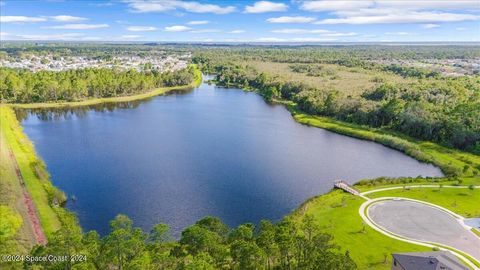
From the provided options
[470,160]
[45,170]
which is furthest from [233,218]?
[470,160]

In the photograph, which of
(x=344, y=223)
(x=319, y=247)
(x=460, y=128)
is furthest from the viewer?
(x=460, y=128)

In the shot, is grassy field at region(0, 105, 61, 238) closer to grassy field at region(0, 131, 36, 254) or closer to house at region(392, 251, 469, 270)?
grassy field at region(0, 131, 36, 254)

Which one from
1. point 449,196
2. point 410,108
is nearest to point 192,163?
point 449,196

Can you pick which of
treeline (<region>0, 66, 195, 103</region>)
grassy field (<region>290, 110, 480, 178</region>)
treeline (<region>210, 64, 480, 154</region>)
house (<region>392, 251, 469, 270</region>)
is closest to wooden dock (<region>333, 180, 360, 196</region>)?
grassy field (<region>290, 110, 480, 178</region>)

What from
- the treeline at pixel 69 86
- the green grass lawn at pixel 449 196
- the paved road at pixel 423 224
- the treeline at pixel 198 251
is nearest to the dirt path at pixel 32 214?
the treeline at pixel 198 251

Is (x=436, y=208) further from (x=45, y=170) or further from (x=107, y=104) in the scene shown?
(x=107, y=104)

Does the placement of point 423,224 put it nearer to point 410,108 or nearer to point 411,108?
point 410,108
